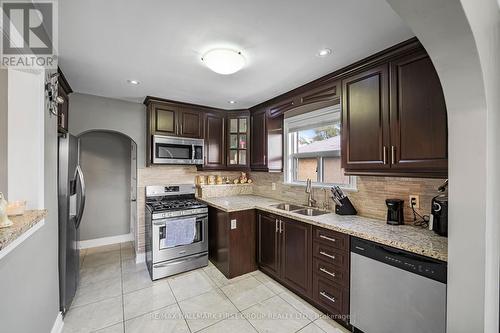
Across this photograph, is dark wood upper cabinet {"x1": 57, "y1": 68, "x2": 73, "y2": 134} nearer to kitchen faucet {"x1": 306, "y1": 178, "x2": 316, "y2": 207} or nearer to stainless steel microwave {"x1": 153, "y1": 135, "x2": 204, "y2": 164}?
stainless steel microwave {"x1": 153, "y1": 135, "x2": 204, "y2": 164}

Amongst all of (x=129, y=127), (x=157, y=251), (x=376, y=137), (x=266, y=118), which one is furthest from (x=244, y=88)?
(x=157, y=251)

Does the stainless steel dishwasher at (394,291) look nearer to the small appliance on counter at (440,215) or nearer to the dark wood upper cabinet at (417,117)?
the small appliance on counter at (440,215)

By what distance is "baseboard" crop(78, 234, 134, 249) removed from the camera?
377 cm

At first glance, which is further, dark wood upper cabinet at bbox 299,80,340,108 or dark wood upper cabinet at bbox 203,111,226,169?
dark wood upper cabinet at bbox 203,111,226,169

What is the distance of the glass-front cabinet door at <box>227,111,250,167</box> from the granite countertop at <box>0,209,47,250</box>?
8.61ft

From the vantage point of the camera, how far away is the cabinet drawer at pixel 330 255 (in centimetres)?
187

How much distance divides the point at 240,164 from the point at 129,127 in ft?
6.08

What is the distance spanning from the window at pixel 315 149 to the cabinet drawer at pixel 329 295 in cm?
107

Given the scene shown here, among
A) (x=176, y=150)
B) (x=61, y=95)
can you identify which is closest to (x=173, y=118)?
(x=176, y=150)

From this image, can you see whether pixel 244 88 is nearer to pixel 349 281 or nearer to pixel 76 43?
pixel 76 43

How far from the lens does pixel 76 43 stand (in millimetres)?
1750

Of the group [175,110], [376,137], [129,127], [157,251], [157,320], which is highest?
[175,110]

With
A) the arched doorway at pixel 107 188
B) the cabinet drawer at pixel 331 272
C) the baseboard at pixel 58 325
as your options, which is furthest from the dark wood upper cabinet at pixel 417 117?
the arched doorway at pixel 107 188

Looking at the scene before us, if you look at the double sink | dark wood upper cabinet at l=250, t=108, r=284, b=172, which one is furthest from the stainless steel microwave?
the double sink
